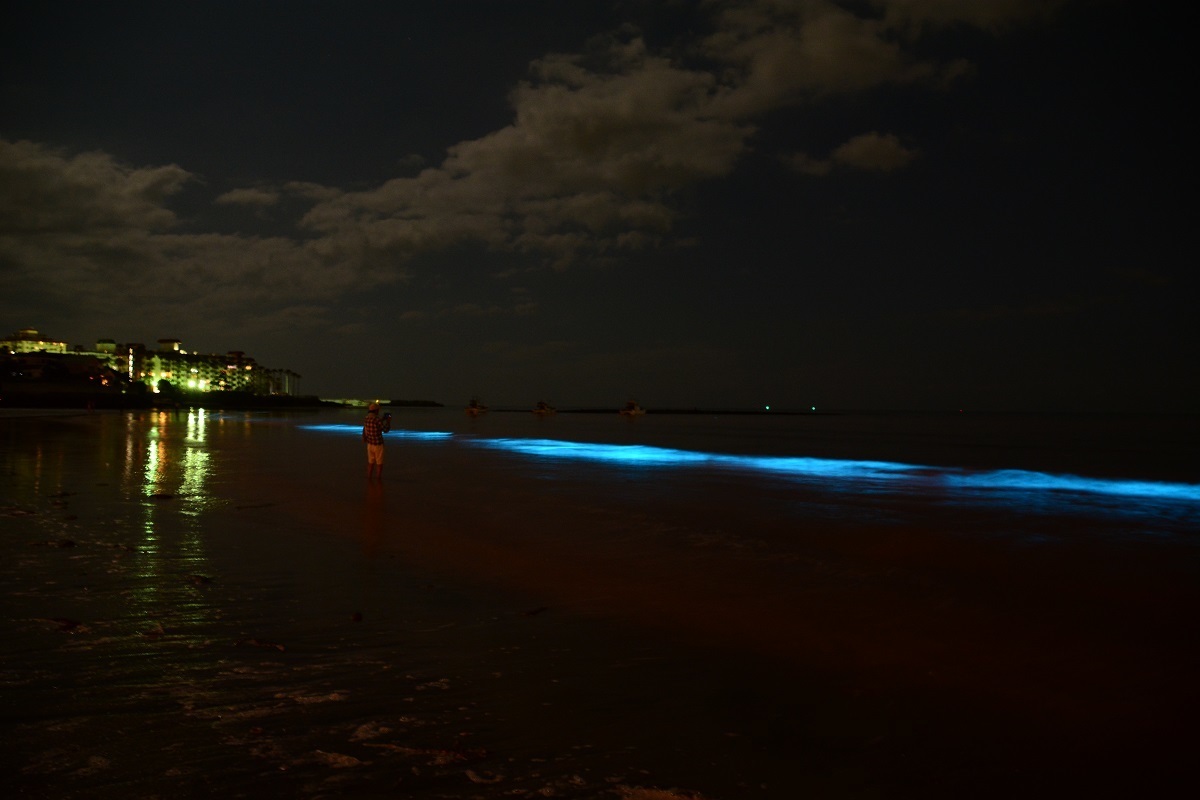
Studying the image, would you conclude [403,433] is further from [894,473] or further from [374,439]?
[894,473]

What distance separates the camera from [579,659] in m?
5.87

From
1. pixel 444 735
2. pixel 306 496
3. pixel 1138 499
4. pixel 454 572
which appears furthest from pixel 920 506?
pixel 444 735

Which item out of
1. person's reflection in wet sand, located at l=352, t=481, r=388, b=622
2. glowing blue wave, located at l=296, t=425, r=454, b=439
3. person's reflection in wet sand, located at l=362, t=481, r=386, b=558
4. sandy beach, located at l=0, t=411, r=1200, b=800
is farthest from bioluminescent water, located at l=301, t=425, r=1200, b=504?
glowing blue wave, located at l=296, t=425, r=454, b=439

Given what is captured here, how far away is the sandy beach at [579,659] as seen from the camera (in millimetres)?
4105

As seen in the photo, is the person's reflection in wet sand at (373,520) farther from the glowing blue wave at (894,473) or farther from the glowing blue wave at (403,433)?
the glowing blue wave at (403,433)

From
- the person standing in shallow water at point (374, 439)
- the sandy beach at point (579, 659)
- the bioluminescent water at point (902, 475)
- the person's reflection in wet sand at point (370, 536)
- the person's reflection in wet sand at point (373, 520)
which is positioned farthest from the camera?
the bioluminescent water at point (902, 475)

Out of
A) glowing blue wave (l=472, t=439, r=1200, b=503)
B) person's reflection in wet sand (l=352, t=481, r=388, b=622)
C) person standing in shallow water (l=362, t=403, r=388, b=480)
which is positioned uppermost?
person standing in shallow water (l=362, t=403, r=388, b=480)

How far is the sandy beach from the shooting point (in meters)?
4.11

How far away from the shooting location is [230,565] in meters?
8.88

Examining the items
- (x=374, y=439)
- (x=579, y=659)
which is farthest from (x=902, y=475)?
(x=579, y=659)

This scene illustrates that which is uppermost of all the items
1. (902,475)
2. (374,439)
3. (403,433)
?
(374,439)

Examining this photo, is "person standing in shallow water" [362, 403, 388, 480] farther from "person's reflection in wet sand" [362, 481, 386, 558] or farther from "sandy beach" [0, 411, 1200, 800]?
"sandy beach" [0, 411, 1200, 800]

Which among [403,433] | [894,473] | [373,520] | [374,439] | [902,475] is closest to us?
[373,520]

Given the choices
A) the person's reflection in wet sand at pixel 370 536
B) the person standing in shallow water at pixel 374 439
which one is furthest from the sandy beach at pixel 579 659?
the person standing in shallow water at pixel 374 439
